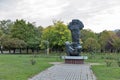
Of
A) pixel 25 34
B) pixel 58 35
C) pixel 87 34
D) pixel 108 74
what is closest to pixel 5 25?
pixel 25 34

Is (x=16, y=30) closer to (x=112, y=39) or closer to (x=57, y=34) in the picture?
(x=57, y=34)

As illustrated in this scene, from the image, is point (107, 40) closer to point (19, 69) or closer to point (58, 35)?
point (58, 35)

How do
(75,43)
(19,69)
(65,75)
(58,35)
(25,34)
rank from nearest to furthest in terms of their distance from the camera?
Answer: (65,75)
(19,69)
(75,43)
(58,35)
(25,34)

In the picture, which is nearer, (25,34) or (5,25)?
(25,34)

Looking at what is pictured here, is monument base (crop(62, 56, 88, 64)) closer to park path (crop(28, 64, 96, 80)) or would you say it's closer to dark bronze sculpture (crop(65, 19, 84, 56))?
dark bronze sculpture (crop(65, 19, 84, 56))

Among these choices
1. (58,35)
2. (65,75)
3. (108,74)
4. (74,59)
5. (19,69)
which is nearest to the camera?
(65,75)

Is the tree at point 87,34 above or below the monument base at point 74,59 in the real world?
above

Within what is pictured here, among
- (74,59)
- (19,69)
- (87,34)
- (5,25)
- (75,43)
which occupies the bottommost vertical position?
(19,69)

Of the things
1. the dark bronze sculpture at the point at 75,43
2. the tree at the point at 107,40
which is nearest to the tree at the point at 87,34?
the tree at the point at 107,40

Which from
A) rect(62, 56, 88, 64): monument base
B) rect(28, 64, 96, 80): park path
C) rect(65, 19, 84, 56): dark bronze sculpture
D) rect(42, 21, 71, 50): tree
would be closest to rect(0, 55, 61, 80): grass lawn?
rect(28, 64, 96, 80): park path

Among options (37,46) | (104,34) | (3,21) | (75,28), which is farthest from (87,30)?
(75,28)

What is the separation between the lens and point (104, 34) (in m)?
70.0

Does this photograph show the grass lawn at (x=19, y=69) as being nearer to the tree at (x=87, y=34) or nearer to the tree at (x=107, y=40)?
the tree at (x=107, y=40)

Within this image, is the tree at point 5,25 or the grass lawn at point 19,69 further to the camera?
the tree at point 5,25
